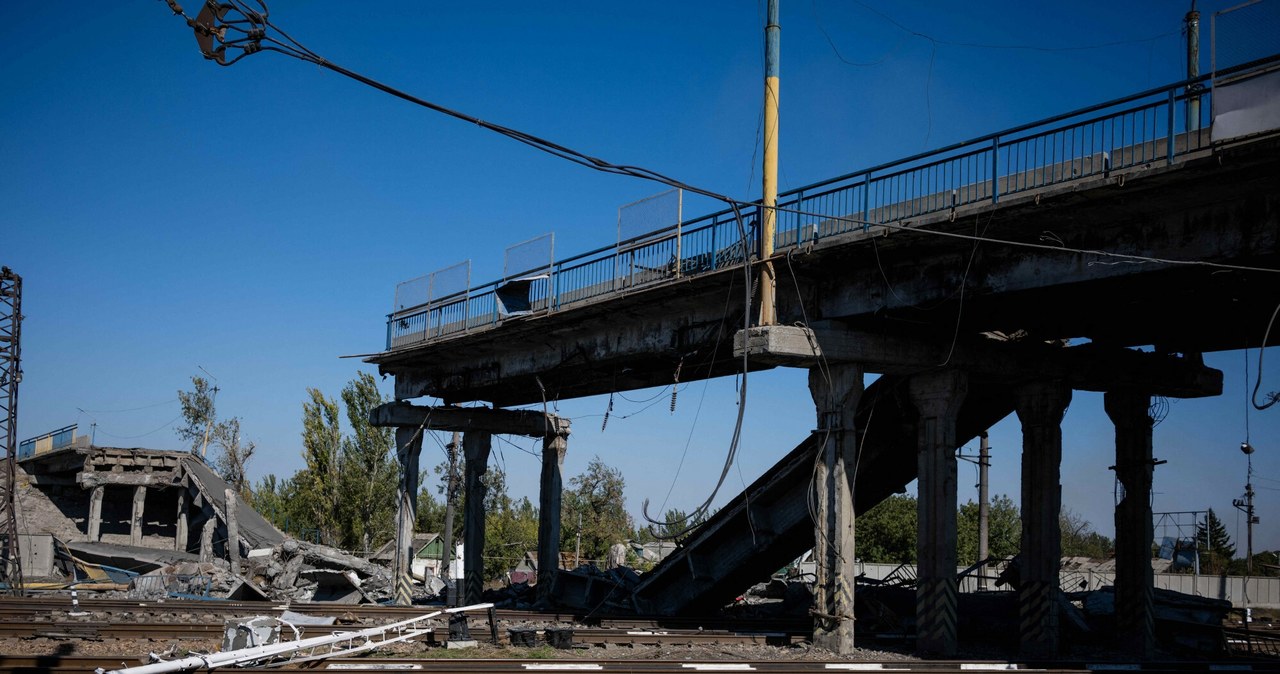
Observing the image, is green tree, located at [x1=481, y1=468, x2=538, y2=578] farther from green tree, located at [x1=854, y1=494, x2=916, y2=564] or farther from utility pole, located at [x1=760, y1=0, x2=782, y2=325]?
utility pole, located at [x1=760, y1=0, x2=782, y2=325]

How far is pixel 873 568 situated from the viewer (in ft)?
181

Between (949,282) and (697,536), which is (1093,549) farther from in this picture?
(949,282)

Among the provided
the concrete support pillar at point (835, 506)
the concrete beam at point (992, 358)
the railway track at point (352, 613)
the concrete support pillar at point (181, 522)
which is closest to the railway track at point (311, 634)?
the concrete support pillar at point (835, 506)

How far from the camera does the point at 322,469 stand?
209 ft

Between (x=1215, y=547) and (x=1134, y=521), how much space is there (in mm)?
70568

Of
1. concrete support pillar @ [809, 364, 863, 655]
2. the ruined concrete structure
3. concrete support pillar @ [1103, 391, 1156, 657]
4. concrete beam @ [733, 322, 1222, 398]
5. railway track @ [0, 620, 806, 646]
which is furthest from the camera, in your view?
the ruined concrete structure

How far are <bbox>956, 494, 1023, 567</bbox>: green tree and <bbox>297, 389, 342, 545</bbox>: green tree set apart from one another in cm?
3839

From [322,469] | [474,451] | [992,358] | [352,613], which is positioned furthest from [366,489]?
[992,358]

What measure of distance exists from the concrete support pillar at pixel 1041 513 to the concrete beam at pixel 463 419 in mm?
16817

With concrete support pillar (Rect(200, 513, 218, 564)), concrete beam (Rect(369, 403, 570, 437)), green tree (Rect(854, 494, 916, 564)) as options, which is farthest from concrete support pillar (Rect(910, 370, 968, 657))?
green tree (Rect(854, 494, 916, 564))

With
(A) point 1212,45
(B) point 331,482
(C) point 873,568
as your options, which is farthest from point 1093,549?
(A) point 1212,45

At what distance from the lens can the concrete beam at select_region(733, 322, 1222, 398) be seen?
20.5m

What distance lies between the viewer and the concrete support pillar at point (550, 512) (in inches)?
1323

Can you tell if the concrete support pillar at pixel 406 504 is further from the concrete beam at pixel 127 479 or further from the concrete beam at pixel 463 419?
the concrete beam at pixel 127 479
